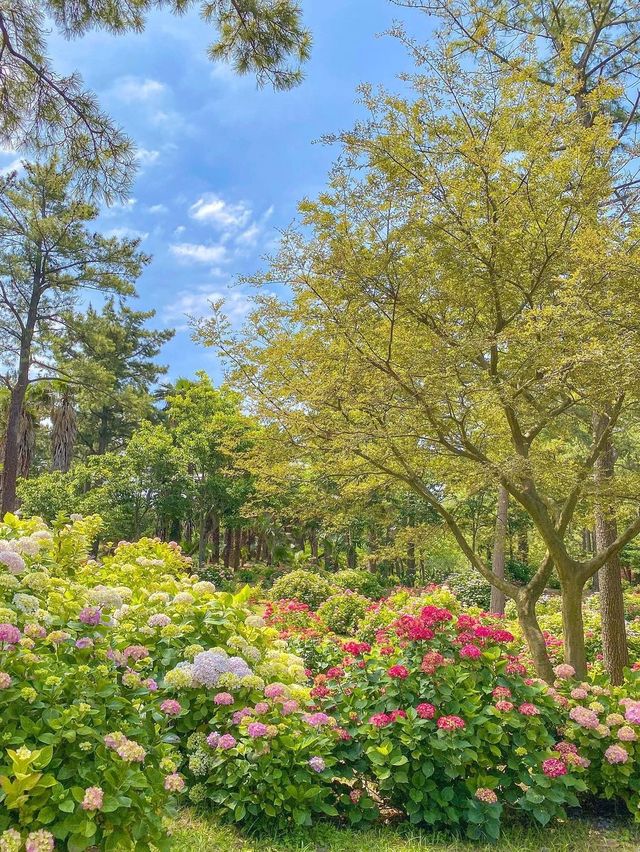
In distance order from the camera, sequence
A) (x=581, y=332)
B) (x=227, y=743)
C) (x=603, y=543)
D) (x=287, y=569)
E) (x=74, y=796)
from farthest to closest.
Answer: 1. (x=287, y=569)
2. (x=603, y=543)
3. (x=581, y=332)
4. (x=227, y=743)
5. (x=74, y=796)

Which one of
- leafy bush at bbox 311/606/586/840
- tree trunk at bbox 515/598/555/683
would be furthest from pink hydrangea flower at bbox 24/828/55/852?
tree trunk at bbox 515/598/555/683

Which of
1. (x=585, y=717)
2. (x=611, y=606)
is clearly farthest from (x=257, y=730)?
(x=611, y=606)

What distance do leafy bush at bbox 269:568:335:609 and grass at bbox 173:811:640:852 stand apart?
771cm

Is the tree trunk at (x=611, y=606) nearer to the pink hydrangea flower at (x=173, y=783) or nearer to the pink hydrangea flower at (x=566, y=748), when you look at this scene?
the pink hydrangea flower at (x=566, y=748)

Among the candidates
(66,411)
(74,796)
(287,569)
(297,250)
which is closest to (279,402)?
(297,250)

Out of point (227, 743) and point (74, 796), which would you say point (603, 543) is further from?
point (74, 796)

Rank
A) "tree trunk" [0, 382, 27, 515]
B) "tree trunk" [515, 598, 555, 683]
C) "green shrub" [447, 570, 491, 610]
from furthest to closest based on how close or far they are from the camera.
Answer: "green shrub" [447, 570, 491, 610], "tree trunk" [0, 382, 27, 515], "tree trunk" [515, 598, 555, 683]

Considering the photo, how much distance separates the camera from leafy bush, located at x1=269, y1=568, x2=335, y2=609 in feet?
34.5

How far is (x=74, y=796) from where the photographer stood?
62.7 inches

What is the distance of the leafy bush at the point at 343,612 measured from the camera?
27.9ft

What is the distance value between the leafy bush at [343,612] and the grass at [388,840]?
5729 millimetres

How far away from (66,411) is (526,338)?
Answer: 16404 millimetres

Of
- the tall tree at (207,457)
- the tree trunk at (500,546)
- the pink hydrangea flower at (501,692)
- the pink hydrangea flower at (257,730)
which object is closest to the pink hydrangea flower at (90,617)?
the pink hydrangea flower at (257,730)

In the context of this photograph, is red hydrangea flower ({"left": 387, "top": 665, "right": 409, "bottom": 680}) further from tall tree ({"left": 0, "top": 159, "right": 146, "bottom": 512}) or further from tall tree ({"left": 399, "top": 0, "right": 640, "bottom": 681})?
tall tree ({"left": 0, "top": 159, "right": 146, "bottom": 512})
